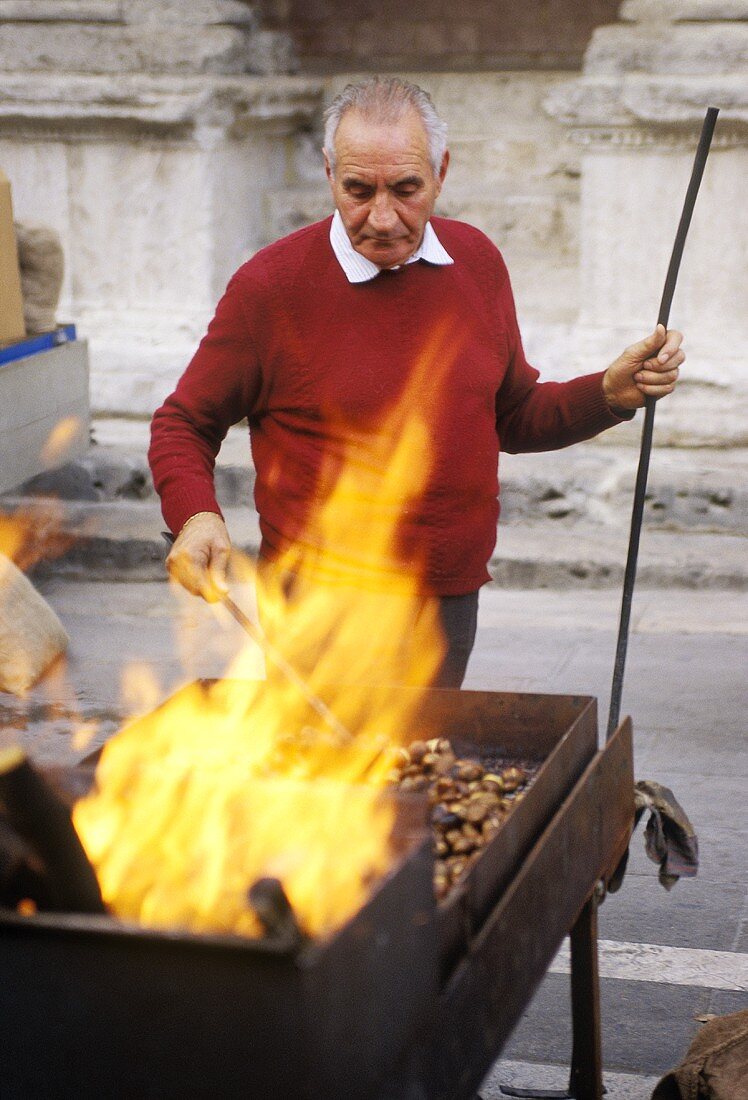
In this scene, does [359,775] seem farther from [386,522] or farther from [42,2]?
[42,2]

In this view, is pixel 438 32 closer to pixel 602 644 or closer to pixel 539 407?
pixel 602 644

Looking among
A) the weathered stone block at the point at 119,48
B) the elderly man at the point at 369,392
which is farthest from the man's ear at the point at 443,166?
the weathered stone block at the point at 119,48

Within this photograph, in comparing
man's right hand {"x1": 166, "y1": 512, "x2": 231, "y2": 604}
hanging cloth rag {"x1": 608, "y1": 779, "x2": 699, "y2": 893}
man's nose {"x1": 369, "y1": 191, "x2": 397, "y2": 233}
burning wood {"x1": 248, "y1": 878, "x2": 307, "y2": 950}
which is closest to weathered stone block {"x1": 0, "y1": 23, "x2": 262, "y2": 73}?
man's nose {"x1": 369, "y1": 191, "x2": 397, "y2": 233}

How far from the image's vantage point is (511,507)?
683 centimetres

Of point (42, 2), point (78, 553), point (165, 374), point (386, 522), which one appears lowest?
point (78, 553)

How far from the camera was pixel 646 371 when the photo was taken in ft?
10.1

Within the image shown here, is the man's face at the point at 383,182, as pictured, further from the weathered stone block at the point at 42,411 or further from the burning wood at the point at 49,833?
the weathered stone block at the point at 42,411

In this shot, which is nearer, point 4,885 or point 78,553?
point 4,885

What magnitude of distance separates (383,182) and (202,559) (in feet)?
2.56

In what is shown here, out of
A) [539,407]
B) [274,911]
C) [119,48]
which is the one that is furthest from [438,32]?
[274,911]

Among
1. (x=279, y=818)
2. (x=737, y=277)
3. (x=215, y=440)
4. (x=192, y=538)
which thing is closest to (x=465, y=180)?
(x=737, y=277)

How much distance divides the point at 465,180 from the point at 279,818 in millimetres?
6610

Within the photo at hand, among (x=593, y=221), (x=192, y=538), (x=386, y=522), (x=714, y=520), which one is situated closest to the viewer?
(x=192, y=538)

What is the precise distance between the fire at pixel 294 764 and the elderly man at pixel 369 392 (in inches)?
0.5
